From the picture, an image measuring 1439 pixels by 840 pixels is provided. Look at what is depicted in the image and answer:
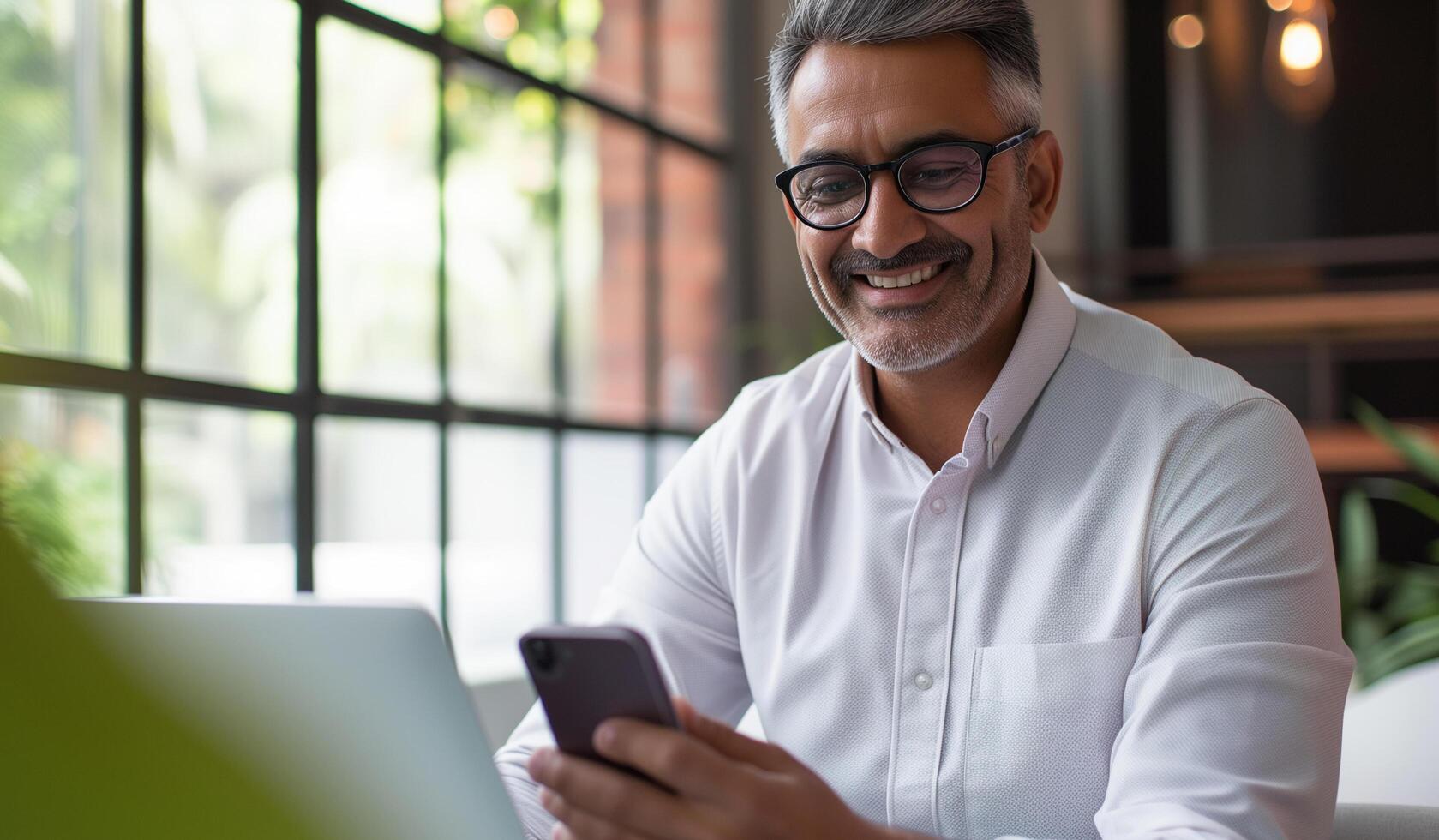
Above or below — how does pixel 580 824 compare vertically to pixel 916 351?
below

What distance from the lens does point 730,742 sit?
0.83m

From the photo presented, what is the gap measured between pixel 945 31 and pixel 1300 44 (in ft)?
10.4

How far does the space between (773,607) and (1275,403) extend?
0.53 meters

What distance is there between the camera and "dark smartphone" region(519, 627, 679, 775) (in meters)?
0.75

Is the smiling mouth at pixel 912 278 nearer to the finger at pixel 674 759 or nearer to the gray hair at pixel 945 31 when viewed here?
the gray hair at pixel 945 31

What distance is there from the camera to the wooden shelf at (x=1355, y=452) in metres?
4.61

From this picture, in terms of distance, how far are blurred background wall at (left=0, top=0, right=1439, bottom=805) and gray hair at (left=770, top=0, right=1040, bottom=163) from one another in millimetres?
872

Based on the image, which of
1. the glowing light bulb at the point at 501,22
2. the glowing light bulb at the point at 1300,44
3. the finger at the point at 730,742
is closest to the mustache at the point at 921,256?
the finger at the point at 730,742

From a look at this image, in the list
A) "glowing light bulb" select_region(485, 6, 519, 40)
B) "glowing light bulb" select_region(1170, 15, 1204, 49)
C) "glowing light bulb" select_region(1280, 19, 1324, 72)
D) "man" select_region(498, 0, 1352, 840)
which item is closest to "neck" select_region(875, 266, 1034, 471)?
"man" select_region(498, 0, 1352, 840)

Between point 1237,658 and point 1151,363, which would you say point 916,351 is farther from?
point 1237,658

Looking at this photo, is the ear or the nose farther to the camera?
the ear

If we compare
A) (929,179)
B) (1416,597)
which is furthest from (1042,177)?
(1416,597)

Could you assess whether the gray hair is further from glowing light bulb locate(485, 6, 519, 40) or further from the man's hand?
glowing light bulb locate(485, 6, 519, 40)

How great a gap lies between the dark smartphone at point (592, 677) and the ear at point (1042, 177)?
2.82ft
